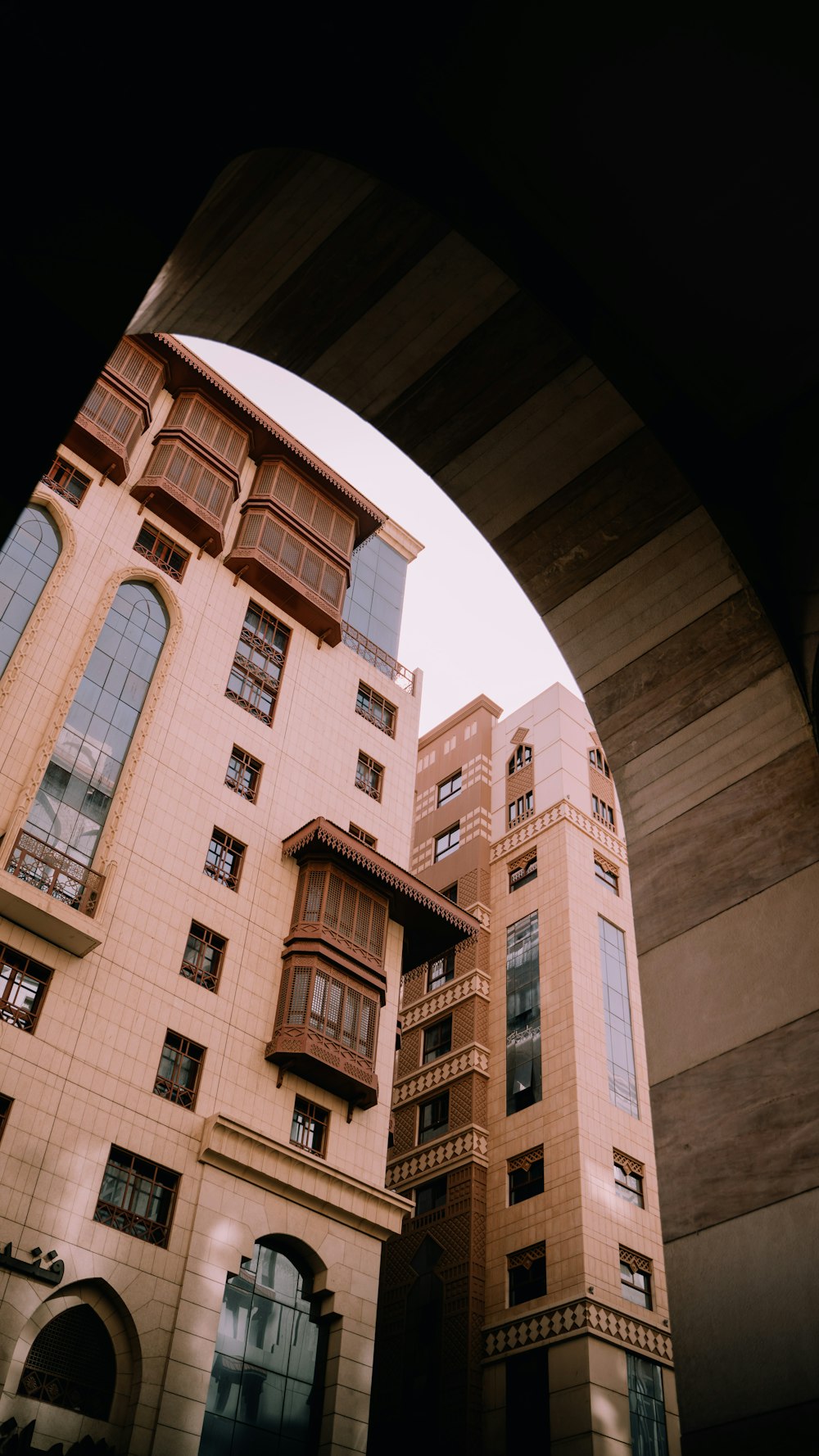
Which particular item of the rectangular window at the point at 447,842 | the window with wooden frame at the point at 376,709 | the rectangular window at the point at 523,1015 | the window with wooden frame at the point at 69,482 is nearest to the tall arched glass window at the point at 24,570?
the window with wooden frame at the point at 69,482

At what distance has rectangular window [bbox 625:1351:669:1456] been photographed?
27500 millimetres

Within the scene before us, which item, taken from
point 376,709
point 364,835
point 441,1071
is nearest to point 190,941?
point 364,835

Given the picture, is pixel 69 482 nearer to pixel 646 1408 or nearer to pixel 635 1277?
pixel 635 1277

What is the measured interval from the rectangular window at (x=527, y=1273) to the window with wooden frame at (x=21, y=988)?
16583 mm

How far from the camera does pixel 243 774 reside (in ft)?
94.8

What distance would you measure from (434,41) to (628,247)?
1.30 metres

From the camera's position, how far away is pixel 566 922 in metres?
36.0

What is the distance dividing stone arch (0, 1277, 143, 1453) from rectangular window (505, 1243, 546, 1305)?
1377 centimetres

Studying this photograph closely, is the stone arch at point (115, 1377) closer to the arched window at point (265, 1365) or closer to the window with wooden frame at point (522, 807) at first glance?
the arched window at point (265, 1365)

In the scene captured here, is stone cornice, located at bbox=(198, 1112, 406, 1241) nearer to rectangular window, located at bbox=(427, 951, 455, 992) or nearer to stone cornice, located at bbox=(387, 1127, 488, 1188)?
stone cornice, located at bbox=(387, 1127, 488, 1188)

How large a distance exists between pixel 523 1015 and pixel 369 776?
940cm

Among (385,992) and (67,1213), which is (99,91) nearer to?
(67,1213)

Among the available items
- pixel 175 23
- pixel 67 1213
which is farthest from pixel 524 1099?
pixel 175 23

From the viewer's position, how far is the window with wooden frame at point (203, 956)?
81.0 ft
